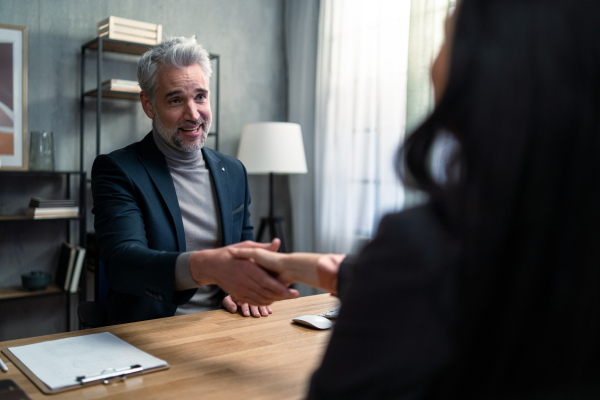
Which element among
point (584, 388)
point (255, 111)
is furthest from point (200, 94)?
point (255, 111)

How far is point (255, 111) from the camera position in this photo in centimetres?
442

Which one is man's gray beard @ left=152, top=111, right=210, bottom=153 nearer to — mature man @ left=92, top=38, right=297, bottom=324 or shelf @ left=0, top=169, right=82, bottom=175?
mature man @ left=92, top=38, right=297, bottom=324

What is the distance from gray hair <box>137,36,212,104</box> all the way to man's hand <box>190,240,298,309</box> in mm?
1094

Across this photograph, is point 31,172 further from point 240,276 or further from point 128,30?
point 240,276

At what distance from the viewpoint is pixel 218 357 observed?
124 cm

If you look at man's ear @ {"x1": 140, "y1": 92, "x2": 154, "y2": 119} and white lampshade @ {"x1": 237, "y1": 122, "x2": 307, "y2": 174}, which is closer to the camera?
man's ear @ {"x1": 140, "y1": 92, "x2": 154, "y2": 119}

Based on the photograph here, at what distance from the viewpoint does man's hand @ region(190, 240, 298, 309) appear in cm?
122

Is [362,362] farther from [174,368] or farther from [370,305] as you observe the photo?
[174,368]

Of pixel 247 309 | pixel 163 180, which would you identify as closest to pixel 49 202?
pixel 163 180

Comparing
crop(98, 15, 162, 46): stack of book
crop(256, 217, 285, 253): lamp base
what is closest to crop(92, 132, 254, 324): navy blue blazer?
crop(98, 15, 162, 46): stack of book

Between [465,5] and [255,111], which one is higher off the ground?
[255,111]

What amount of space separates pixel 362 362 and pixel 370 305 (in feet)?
0.21

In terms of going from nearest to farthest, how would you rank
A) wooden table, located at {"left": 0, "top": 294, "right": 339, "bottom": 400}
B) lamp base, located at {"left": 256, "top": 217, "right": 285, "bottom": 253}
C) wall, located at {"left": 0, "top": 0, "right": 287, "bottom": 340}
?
wooden table, located at {"left": 0, "top": 294, "right": 339, "bottom": 400}, wall, located at {"left": 0, "top": 0, "right": 287, "bottom": 340}, lamp base, located at {"left": 256, "top": 217, "right": 285, "bottom": 253}

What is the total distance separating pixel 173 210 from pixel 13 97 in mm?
1982
